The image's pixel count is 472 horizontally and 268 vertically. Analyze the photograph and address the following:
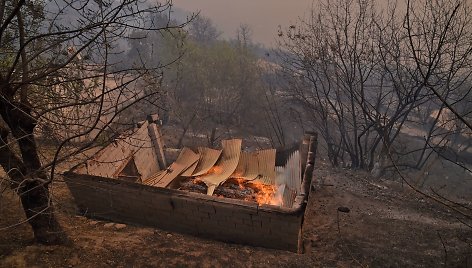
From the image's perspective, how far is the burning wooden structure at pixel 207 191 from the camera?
580 cm

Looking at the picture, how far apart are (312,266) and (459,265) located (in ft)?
8.00

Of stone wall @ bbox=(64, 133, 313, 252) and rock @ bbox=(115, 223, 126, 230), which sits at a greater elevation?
stone wall @ bbox=(64, 133, 313, 252)

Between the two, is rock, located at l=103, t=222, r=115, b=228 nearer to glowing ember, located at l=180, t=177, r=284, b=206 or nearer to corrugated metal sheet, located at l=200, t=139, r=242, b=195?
glowing ember, located at l=180, t=177, r=284, b=206

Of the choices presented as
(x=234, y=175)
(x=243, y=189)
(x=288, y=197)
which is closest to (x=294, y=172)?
(x=288, y=197)

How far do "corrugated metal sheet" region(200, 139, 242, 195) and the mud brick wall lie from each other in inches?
48.7

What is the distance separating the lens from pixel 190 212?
6.08 m

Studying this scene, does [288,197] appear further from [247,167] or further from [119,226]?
[119,226]

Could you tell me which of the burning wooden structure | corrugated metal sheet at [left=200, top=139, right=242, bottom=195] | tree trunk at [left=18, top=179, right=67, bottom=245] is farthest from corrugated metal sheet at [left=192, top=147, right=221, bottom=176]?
tree trunk at [left=18, top=179, right=67, bottom=245]

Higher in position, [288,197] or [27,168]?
[27,168]

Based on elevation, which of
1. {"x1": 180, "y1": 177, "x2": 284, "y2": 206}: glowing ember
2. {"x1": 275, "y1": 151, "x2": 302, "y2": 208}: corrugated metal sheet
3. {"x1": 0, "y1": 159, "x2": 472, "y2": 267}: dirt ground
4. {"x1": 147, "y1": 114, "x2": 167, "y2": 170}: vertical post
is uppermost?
{"x1": 147, "y1": 114, "x2": 167, "y2": 170}: vertical post

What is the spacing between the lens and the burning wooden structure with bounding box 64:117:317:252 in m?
5.80

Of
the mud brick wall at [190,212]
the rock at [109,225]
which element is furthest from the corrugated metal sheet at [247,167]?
the rock at [109,225]

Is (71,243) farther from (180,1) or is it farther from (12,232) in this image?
(180,1)

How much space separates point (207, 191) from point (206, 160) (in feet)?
4.57
